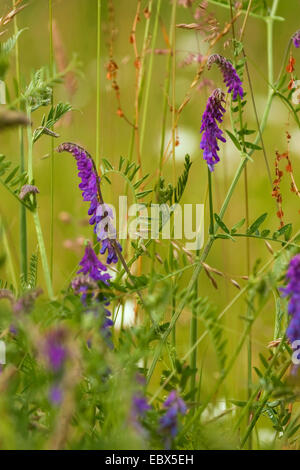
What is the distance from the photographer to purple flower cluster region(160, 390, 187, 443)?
2.40 feet

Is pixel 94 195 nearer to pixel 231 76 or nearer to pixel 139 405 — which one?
pixel 231 76

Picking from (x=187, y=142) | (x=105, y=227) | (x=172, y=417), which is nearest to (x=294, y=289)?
(x=172, y=417)

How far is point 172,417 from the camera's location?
0.73 meters

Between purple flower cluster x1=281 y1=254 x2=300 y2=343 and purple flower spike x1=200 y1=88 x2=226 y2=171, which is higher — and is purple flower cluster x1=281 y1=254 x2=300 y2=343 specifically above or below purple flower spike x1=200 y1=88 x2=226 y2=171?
below

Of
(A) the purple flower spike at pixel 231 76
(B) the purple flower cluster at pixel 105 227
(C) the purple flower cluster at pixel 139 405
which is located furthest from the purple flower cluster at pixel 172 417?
(A) the purple flower spike at pixel 231 76

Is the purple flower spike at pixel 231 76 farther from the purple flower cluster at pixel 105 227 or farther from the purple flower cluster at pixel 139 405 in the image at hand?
the purple flower cluster at pixel 139 405

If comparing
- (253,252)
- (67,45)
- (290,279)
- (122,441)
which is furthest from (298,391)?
(67,45)

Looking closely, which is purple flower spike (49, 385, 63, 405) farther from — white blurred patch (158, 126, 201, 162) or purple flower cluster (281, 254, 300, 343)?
white blurred patch (158, 126, 201, 162)

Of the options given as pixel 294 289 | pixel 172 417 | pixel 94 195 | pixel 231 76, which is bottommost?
pixel 172 417

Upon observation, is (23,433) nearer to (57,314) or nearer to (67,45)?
(57,314)

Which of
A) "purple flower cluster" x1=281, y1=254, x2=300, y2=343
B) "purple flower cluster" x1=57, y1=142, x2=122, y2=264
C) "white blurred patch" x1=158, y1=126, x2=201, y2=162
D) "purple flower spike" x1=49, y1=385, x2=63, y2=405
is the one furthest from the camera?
"white blurred patch" x1=158, y1=126, x2=201, y2=162

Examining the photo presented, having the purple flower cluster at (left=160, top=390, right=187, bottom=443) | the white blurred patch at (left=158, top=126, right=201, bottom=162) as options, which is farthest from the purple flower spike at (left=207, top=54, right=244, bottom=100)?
the white blurred patch at (left=158, top=126, right=201, bottom=162)

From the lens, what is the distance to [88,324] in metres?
0.64
